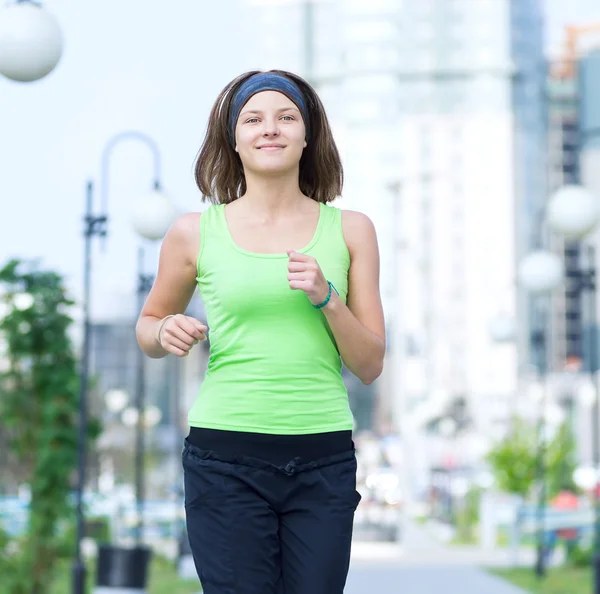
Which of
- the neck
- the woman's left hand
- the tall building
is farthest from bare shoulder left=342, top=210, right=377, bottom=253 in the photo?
the tall building

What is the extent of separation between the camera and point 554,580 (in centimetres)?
1486

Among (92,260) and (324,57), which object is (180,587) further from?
(324,57)

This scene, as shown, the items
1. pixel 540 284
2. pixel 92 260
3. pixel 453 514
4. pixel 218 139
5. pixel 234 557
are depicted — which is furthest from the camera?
pixel 453 514

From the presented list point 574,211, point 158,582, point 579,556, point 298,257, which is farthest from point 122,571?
point 298,257

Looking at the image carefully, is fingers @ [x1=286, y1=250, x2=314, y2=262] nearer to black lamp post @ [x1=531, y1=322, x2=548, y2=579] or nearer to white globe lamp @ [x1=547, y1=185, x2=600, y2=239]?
white globe lamp @ [x1=547, y1=185, x2=600, y2=239]

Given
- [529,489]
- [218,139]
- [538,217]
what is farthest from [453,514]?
[218,139]

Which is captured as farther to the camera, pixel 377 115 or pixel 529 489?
pixel 377 115

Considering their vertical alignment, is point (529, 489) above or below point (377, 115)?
below

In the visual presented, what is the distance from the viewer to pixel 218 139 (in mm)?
2648

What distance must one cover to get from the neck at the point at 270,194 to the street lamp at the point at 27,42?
3.19 m

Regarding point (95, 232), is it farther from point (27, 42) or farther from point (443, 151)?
point (443, 151)

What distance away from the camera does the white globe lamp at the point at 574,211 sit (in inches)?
362

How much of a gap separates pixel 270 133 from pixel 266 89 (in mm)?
97

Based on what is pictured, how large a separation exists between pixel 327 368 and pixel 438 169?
2970 inches
